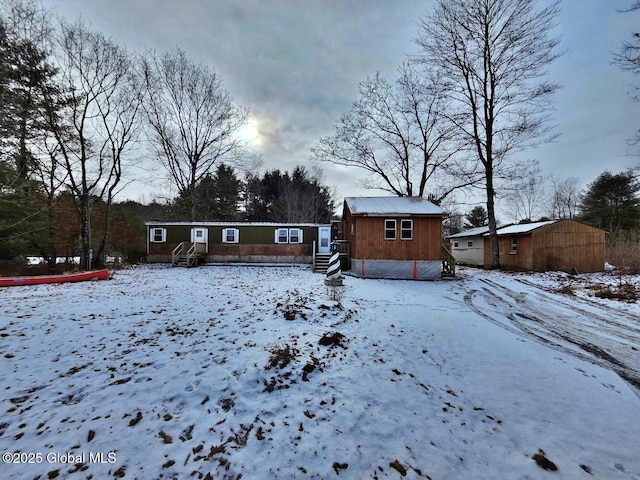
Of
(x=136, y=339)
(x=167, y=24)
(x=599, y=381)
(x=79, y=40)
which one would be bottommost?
(x=599, y=381)

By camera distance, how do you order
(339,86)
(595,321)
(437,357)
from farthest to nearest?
(339,86), (595,321), (437,357)

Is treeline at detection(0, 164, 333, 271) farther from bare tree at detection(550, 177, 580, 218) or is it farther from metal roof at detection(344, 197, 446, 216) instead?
bare tree at detection(550, 177, 580, 218)

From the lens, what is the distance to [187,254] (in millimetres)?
17609

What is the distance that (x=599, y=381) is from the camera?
374cm

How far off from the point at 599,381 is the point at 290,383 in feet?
14.7

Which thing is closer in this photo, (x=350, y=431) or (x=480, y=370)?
(x=350, y=431)

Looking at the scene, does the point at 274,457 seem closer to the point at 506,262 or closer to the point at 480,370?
the point at 480,370

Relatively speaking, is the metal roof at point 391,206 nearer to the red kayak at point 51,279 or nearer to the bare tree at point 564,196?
the red kayak at point 51,279

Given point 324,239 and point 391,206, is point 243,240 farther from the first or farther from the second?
point 391,206

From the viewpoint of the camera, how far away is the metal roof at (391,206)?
13297 mm

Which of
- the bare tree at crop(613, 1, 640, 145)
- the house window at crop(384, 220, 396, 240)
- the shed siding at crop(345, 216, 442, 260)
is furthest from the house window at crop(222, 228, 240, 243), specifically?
the bare tree at crop(613, 1, 640, 145)

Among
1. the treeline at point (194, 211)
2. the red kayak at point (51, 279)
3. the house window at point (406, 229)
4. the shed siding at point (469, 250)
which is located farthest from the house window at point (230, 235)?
the shed siding at point (469, 250)

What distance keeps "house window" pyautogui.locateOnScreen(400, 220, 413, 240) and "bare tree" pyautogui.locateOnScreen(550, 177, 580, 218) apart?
35836mm

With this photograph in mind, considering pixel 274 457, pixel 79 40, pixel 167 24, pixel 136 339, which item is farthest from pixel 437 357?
pixel 79 40
